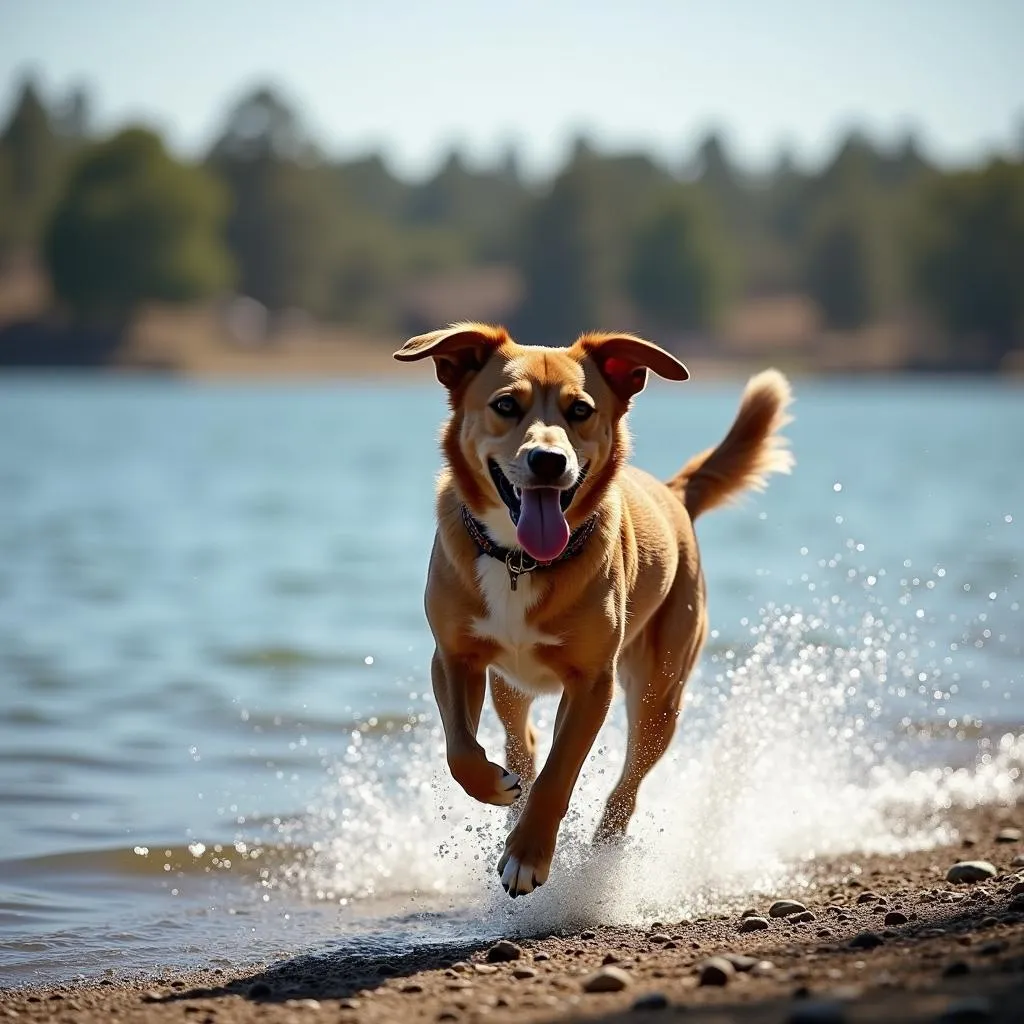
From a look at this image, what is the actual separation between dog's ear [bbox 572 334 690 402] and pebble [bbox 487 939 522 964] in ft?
6.73

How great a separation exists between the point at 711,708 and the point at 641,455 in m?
22.2

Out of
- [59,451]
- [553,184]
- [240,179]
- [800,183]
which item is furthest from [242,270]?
[59,451]

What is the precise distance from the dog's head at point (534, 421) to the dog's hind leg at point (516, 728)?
2.84 ft

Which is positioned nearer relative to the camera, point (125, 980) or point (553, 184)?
point (125, 980)

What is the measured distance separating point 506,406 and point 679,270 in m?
92.9

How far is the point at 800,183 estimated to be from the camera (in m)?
129

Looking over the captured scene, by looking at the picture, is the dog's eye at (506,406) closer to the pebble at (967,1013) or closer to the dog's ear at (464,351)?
the dog's ear at (464,351)

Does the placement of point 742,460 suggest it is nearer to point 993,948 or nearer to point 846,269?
point 993,948

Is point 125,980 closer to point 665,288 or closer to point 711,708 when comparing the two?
point 711,708

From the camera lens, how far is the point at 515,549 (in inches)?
229

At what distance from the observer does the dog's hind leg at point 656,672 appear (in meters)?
6.84

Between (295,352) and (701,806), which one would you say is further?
(295,352)

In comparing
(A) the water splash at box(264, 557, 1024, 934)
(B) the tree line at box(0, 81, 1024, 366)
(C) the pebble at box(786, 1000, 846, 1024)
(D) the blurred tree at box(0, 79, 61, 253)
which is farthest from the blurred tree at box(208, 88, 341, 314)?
(C) the pebble at box(786, 1000, 846, 1024)

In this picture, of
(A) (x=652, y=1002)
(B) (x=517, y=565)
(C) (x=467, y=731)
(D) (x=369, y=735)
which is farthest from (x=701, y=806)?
(A) (x=652, y=1002)
